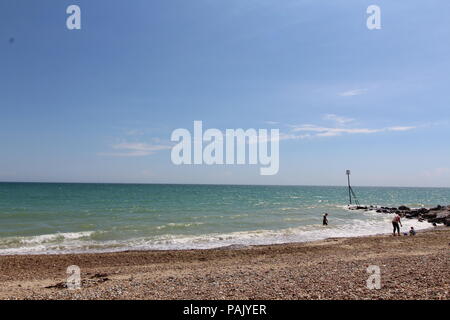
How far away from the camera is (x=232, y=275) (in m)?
11.1

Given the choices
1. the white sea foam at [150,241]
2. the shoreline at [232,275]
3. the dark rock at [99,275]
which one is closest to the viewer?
the shoreline at [232,275]

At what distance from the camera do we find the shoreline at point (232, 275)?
324 inches

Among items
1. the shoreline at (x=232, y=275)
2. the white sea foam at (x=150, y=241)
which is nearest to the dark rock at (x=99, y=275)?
the shoreline at (x=232, y=275)

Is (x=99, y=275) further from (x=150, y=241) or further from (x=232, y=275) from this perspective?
(x=150, y=241)

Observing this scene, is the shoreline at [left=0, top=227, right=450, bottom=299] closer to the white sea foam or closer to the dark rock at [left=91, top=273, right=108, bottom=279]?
the dark rock at [left=91, top=273, right=108, bottom=279]

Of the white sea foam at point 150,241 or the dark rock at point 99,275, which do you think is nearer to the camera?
Result: the dark rock at point 99,275

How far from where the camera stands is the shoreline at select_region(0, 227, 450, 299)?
8.24 meters

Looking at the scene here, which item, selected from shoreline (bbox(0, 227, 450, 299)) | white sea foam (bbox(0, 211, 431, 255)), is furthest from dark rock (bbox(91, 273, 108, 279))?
white sea foam (bbox(0, 211, 431, 255))

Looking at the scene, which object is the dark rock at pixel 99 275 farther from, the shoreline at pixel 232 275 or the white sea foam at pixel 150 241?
the white sea foam at pixel 150 241
